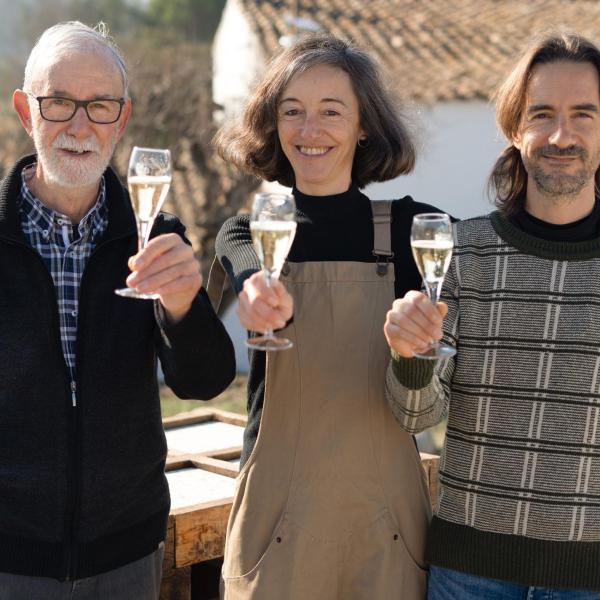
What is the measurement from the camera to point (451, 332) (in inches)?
112

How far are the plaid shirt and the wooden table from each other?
82 centimetres

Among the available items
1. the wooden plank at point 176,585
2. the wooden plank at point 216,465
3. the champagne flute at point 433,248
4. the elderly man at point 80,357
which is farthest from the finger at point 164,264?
the wooden plank at point 216,465

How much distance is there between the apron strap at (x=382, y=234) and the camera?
2.95m

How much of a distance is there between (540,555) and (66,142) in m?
1.69

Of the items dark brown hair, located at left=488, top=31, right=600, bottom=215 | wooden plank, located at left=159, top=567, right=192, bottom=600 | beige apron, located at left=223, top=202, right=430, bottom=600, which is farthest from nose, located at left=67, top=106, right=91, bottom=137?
wooden plank, located at left=159, top=567, right=192, bottom=600

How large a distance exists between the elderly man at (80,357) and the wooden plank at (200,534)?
36 centimetres

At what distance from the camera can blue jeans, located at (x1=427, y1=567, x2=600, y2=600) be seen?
2.75 metres

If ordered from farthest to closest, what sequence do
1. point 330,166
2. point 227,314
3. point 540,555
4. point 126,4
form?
1. point 126,4
2. point 227,314
3. point 330,166
4. point 540,555

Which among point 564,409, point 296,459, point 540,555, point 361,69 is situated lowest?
point 540,555

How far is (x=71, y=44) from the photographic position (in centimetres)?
289

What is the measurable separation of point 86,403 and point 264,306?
28.3 inches

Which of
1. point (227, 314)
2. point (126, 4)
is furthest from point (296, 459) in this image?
point (126, 4)

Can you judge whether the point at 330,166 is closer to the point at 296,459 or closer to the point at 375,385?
the point at 375,385

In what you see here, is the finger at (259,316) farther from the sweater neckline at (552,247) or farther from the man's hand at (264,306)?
the sweater neckline at (552,247)
